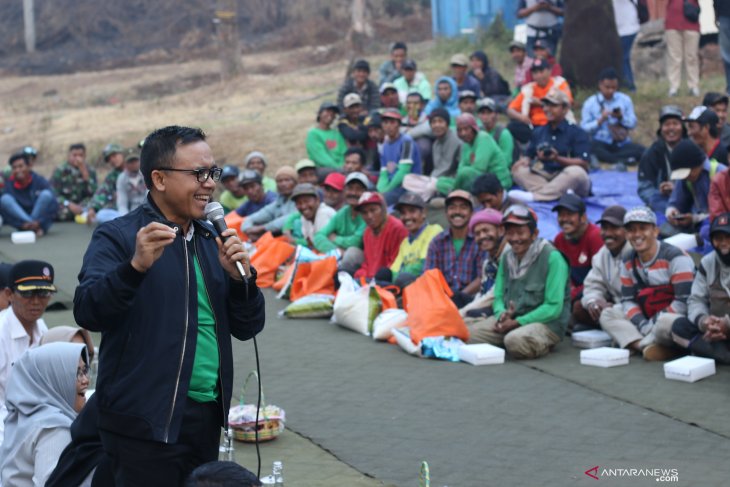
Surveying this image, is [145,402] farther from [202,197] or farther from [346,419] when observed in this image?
[346,419]

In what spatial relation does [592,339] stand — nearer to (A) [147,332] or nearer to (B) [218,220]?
(B) [218,220]

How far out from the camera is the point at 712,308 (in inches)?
289

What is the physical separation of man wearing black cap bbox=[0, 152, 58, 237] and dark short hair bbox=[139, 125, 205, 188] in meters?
11.6

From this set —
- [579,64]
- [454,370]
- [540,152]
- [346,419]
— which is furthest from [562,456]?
[579,64]

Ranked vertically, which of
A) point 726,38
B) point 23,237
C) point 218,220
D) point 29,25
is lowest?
point 23,237

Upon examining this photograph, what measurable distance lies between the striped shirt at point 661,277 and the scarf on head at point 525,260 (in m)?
0.60

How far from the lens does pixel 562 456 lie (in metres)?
5.83

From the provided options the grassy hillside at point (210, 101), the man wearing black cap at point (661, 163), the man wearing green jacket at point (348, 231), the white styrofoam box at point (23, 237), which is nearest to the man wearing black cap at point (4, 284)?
the man wearing green jacket at point (348, 231)

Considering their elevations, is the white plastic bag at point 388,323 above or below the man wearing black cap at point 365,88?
below

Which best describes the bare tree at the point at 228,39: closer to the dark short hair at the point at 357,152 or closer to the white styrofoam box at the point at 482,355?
the dark short hair at the point at 357,152

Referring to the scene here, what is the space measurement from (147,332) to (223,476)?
603mm

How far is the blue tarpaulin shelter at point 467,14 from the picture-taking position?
2180 cm

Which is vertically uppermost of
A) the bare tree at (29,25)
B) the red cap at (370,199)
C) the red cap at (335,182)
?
the bare tree at (29,25)

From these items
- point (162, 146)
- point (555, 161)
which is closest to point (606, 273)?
point (555, 161)
